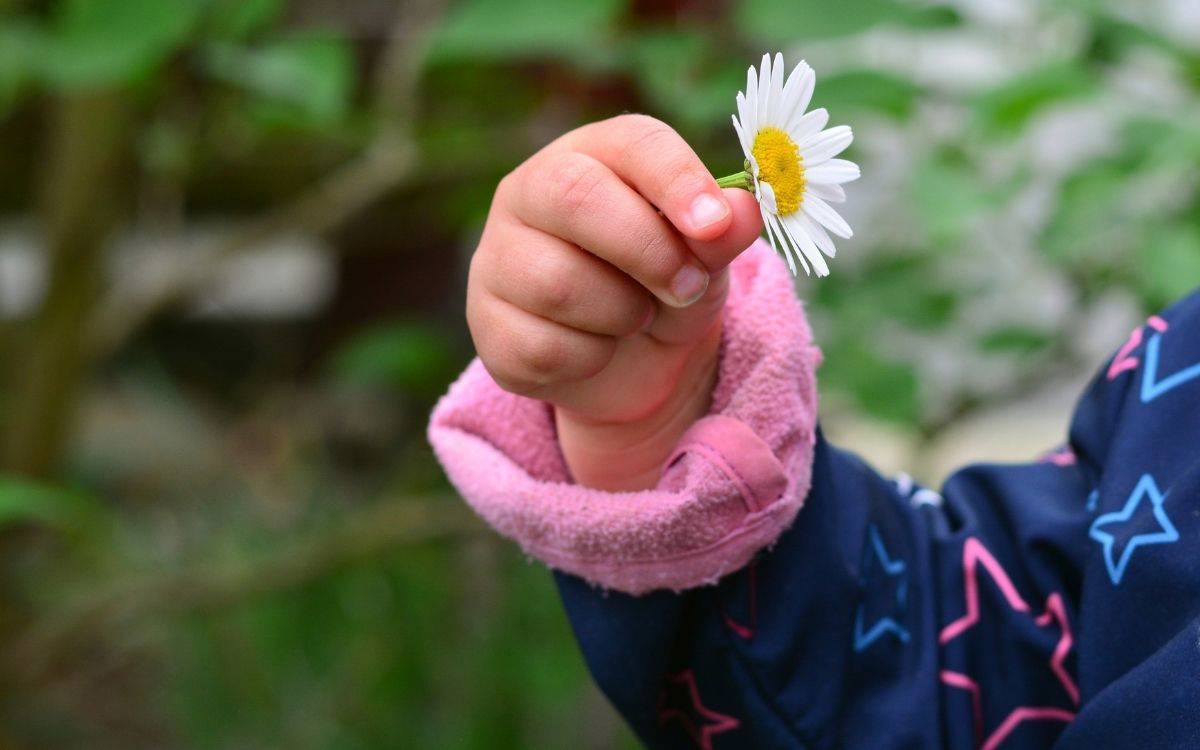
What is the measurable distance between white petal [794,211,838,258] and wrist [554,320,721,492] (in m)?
0.12

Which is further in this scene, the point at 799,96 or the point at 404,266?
the point at 404,266

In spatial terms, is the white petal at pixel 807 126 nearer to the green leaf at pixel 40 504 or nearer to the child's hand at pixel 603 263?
the child's hand at pixel 603 263

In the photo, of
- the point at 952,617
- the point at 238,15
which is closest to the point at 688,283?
the point at 952,617

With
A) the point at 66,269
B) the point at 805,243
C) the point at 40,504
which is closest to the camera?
the point at 805,243

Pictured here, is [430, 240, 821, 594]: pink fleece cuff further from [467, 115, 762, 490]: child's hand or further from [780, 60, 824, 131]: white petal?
[780, 60, 824, 131]: white petal

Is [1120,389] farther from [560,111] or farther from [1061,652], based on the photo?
[560,111]

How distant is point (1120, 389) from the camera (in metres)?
0.47

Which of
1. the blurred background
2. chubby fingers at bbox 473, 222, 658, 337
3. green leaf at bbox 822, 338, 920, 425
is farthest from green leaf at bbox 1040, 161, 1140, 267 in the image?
chubby fingers at bbox 473, 222, 658, 337

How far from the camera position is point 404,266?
148cm

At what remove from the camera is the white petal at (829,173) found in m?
0.28

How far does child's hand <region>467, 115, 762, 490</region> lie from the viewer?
297 millimetres

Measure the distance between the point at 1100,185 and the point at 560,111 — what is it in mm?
489

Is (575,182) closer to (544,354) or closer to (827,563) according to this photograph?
(544,354)

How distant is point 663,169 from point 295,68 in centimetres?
37
